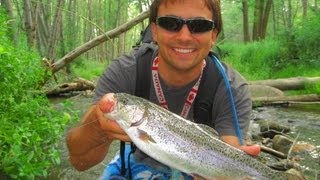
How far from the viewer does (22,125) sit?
187 inches

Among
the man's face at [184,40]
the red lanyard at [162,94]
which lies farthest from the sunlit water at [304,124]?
the man's face at [184,40]

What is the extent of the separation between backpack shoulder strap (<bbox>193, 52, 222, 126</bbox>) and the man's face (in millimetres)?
208

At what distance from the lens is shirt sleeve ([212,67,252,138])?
376 centimetres

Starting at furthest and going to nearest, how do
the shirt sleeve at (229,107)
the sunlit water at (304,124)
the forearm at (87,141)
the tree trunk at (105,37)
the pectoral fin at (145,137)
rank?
the tree trunk at (105,37), the sunlit water at (304,124), the shirt sleeve at (229,107), the forearm at (87,141), the pectoral fin at (145,137)

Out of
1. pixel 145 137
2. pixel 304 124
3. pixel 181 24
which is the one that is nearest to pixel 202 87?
pixel 181 24

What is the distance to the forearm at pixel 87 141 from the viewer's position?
11.0ft

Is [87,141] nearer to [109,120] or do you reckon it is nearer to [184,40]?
[109,120]

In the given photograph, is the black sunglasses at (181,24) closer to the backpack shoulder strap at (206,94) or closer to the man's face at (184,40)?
the man's face at (184,40)

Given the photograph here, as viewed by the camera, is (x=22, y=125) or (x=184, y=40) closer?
(x=184, y=40)

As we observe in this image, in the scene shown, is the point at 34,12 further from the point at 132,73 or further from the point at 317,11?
the point at 317,11

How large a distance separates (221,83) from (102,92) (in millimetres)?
1012

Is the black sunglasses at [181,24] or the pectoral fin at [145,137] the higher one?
the black sunglasses at [181,24]

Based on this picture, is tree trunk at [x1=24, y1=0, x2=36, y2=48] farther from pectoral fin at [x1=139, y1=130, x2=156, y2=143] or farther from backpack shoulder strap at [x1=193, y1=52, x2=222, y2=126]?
pectoral fin at [x1=139, y1=130, x2=156, y2=143]

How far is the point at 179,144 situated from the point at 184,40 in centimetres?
96
